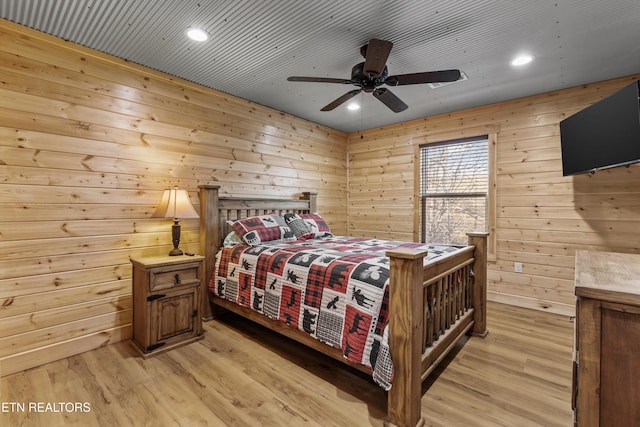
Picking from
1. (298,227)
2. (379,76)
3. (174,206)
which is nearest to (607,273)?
(379,76)

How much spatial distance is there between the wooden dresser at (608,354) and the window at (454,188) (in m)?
3.13

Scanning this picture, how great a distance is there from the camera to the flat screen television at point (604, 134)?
2158 mm

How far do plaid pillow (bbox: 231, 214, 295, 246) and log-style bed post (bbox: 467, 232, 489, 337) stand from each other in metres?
1.85

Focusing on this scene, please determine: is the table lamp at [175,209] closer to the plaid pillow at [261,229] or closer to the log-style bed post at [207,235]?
the log-style bed post at [207,235]

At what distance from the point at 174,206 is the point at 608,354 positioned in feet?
9.38

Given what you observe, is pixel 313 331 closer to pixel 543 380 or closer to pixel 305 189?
pixel 543 380

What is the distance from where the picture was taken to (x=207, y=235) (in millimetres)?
3072

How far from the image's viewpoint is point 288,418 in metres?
1.67

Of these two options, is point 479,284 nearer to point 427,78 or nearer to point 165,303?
point 427,78

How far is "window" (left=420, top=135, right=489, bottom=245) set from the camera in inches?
154

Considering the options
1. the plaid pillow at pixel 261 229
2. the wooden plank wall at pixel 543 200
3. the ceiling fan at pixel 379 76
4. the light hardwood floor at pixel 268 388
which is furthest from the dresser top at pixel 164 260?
the wooden plank wall at pixel 543 200

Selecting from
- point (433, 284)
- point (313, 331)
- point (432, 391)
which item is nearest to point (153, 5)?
point (313, 331)

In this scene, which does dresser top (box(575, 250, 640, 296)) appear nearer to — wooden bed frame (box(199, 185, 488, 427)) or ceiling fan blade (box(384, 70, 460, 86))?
wooden bed frame (box(199, 185, 488, 427))

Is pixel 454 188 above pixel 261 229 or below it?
above
